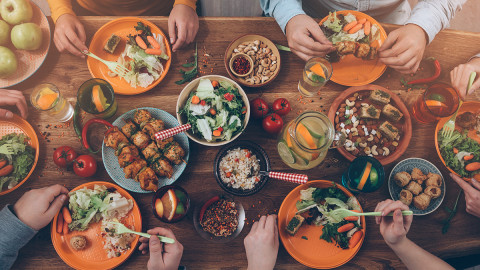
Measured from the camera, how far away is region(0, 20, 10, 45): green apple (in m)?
1.81

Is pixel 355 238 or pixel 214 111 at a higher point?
pixel 214 111

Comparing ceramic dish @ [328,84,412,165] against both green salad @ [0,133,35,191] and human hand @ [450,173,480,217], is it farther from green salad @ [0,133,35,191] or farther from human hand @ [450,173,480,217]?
green salad @ [0,133,35,191]

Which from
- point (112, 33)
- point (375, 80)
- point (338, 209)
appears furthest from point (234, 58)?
point (338, 209)

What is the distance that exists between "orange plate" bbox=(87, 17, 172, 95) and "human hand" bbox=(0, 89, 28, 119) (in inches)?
19.8

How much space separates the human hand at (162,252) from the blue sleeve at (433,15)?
91.5 inches

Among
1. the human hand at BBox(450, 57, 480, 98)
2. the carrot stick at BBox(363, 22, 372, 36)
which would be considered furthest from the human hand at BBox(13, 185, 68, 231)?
the human hand at BBox(450, 57, 480, 98)

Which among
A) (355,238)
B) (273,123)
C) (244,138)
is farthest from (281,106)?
(355,238)

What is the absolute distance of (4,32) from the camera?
182 centimetres

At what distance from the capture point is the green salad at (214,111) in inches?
71.0

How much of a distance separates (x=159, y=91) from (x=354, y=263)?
1893mm

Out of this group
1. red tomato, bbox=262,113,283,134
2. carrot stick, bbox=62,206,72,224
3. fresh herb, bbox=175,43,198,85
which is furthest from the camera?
fresh herb, bbox=175,43,198,85

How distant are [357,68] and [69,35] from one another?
212 cm

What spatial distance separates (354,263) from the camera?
1860 millimetres

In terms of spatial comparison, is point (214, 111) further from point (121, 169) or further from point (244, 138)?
point (121, 169)
